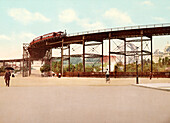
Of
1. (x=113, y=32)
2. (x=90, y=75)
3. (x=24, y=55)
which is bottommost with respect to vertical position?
(x=90, y=75)

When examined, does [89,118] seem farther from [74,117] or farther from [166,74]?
[166,74]

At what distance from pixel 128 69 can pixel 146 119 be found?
92.9m

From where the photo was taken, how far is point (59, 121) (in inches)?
260

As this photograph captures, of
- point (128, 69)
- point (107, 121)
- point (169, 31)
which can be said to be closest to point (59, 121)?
point (107, 121)

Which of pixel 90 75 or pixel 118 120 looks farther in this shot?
pixel 90 75

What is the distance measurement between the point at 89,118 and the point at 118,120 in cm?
88

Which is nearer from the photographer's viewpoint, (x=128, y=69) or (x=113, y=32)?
(x=113, y=32)

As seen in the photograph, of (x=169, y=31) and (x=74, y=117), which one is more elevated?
(x=169, y=31)

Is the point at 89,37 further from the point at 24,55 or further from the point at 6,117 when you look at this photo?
the point at 6,117

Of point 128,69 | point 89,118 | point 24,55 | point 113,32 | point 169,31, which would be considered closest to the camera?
point 89,118

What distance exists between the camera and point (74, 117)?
7.21m

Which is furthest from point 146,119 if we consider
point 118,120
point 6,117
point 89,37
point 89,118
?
point 89,37

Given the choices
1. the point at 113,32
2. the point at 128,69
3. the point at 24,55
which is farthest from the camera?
the point at 128,69

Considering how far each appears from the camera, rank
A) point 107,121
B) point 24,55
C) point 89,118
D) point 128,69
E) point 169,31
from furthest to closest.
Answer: point 128,69
point 24,55
point 169,31
point 89,118
point 107,121
